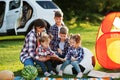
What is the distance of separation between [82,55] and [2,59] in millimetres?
2982

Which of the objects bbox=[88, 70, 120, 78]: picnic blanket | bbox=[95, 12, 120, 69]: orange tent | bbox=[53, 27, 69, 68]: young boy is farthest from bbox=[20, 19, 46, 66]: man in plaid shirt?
bbox=[95, 12, 120, 69]: orange tent

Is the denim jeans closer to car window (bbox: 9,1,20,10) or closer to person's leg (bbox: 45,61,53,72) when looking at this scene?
person's leg (bbox: 45,61,53,72)

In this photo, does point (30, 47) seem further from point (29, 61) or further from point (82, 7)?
point (82, 7)

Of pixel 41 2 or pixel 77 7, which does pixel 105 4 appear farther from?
pixel 41 2

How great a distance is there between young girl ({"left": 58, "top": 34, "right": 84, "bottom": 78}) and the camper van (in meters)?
7.06

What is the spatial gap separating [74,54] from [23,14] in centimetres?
759

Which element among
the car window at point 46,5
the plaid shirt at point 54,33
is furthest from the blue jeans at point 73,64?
the car window at point 46,5

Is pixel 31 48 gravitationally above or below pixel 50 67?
above

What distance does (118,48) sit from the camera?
867 cm

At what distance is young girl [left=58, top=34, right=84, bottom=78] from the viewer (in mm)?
8242

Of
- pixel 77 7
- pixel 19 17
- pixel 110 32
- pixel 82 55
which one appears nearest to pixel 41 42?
pixel 82 55

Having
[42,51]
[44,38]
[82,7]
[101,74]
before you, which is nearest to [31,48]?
[42,51]

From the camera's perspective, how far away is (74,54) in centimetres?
831

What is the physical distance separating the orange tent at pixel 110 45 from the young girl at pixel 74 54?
573 millimetres
